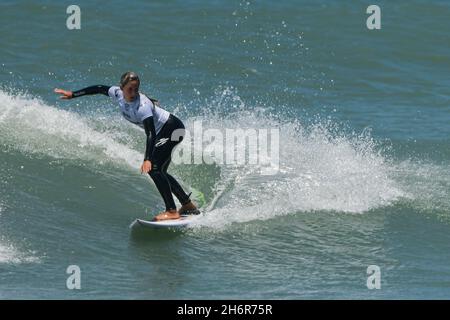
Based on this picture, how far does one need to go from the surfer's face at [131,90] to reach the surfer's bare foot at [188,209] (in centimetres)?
159

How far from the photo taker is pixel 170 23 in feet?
67.2

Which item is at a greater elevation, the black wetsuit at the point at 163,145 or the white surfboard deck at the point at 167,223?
the black wetsuit at the point at 163,145

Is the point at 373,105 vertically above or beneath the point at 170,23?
beneath

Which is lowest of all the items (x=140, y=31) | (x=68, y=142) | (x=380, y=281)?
(x=380, y=281)

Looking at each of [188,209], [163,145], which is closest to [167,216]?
[188,209]

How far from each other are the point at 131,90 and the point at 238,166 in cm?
374

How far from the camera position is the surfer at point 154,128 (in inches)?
394

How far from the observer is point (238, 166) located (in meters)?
13.4

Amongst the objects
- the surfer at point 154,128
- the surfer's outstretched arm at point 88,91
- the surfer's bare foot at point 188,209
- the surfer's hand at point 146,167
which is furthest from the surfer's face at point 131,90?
the surfer's bare foot at point 188,209

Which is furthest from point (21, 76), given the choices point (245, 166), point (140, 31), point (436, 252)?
point (436, 252)

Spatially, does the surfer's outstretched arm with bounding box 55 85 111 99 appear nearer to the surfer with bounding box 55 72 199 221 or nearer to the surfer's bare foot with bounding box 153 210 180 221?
the surfer with bounding box 55 72 199 221

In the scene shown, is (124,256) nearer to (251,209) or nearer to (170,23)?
(251,209)

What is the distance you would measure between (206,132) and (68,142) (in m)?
2.50

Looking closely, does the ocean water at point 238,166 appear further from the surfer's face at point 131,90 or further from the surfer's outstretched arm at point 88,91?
the surfer's face at point 131,90
